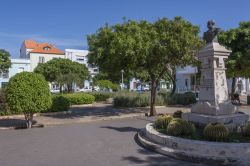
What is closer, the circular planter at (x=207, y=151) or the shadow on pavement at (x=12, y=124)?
the circular planter at (x=207, y=151)

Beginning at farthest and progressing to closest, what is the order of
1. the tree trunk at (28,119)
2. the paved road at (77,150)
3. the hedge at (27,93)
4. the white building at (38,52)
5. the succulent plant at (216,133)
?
the white building at (38,52) < the tree trunk at (28,119) < the hedge at (27,93) < the succulent plant at (216,133) < the paved road at (77,150)

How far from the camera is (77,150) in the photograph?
29.2 ft

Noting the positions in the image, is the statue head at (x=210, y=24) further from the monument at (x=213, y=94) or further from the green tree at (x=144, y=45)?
the green tree at (x=144, y=45)

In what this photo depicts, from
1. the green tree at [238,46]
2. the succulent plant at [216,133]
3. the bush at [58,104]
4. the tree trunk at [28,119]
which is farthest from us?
the green tree at [238,46]

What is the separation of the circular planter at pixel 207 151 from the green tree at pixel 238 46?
16296 millimetres

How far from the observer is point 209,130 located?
26.5 feet

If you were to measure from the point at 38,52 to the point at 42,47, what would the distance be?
2.98 meters

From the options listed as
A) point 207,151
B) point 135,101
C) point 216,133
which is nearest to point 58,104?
point 135,101

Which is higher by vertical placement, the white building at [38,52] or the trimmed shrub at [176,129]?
the white building at [38,52]

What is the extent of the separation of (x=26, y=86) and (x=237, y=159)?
31.8 ft

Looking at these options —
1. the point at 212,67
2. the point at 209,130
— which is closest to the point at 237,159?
the point at 209,130

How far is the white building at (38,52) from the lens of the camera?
205 feet

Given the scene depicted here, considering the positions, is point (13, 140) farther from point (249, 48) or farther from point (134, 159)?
point (249, 48)

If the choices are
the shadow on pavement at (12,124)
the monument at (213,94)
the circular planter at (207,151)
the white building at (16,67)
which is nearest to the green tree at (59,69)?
the white building at (16,67)
